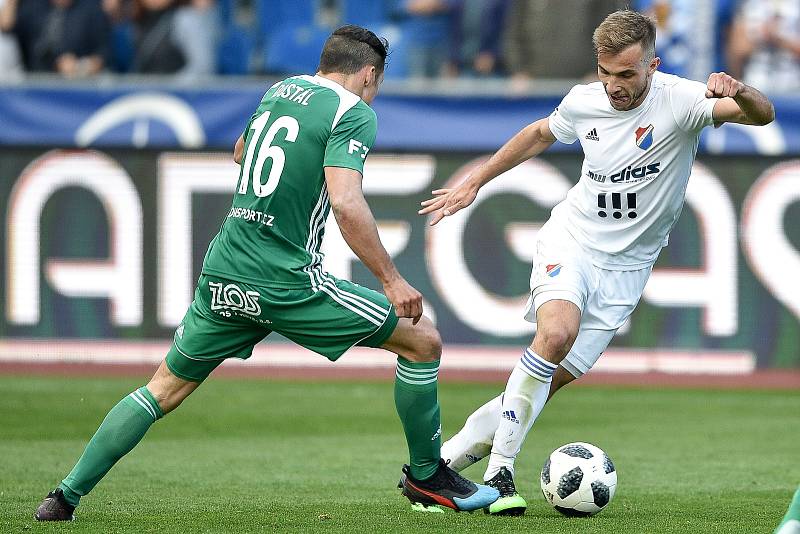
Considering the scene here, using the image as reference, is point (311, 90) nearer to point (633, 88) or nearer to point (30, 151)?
point (633, 88)

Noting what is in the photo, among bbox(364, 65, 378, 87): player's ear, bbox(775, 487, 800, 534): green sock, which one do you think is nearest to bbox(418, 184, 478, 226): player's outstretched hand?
bbox(364, 65, 378, 87): player's ear

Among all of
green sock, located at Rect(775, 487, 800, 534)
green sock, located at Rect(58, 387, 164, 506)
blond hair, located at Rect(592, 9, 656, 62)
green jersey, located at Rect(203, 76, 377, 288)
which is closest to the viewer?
green sock, located at Rect(775, 487, 800, 534)

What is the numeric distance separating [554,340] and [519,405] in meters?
0.37

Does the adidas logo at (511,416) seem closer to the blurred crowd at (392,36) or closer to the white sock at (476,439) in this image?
the white sock at (476,439)

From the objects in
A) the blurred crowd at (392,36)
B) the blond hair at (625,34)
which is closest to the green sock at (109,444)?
the blond hair at (625,34)

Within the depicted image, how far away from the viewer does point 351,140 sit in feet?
19.9

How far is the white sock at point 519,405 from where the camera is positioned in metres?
6.88

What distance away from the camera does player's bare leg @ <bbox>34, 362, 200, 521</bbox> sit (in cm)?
624

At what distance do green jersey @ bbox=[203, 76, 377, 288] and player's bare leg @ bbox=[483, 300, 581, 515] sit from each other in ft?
4.02

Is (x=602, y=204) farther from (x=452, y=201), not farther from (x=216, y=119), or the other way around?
(x=216, y=119)

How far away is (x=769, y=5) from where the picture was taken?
563 inches

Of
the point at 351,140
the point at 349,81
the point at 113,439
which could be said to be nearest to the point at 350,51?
the point at 349,81

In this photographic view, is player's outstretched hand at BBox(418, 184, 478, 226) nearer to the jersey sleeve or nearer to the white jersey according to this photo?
the white jersey

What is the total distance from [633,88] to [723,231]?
6114 millimetres
